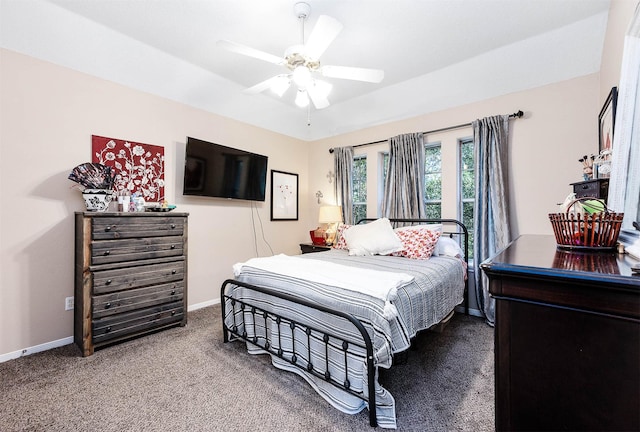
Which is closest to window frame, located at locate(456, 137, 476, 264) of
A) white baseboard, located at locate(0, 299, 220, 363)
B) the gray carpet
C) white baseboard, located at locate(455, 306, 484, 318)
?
white baseboard, located at locate(455, 306, 484, 318)

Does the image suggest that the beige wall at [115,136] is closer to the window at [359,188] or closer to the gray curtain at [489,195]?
the gray curtain at [489,195]

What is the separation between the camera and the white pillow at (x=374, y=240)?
3.14 m

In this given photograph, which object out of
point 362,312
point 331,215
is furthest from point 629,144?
point 331,215

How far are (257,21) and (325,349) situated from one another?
2751mm

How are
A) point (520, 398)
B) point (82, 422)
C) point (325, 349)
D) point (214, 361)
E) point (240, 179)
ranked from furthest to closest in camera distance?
point (240, 179) < point (214, 361) < point (325, 349) < point (82, 422) < point (520, 398)

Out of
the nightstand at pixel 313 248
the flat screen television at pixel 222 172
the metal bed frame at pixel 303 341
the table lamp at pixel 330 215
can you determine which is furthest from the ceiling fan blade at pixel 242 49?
the nightstand at pixel 313 248

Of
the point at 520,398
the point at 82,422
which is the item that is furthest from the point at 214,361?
the point at 520,398

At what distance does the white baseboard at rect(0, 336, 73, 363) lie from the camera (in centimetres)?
230

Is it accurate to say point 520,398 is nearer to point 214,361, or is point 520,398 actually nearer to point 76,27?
point 214,361

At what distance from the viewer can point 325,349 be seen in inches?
72.2

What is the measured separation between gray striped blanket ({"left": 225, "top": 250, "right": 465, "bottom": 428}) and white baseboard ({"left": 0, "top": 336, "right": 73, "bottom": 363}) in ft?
4.94

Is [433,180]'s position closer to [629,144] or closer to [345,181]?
[345,181]

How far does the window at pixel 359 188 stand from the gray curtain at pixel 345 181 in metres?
0.14

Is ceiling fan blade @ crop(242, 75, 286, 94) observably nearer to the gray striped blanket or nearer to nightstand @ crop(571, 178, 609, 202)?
the gray striped blanket
